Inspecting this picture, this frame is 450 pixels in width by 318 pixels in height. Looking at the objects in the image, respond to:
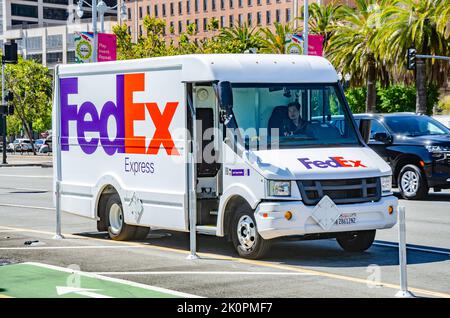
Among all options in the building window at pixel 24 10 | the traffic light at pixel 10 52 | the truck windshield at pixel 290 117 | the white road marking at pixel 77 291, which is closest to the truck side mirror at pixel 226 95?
the truck windshield at pixel 290 117

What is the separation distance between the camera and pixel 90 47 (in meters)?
40.7

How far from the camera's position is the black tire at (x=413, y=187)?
21.3 metres

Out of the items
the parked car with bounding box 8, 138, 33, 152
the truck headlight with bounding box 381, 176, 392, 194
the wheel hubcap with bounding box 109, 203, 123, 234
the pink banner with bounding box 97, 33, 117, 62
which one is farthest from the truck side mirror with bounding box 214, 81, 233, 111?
the parked car with bounding box 8, 138, 33, 152

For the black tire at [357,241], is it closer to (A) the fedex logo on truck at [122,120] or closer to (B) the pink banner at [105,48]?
(A) the fedex logo on truck at [122,120]

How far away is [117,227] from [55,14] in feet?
537

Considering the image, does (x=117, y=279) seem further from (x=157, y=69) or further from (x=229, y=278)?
(x=157, y=69)

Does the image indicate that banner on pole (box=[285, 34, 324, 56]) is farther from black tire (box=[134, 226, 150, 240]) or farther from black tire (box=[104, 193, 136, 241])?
black tire (box=[134, 226, 150, 240])

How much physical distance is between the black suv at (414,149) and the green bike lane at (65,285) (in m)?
11.6

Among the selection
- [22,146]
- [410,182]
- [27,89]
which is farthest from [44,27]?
[410,182]

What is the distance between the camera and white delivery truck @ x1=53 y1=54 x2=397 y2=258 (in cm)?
1174

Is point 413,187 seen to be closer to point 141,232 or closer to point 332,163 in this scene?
point 141,232

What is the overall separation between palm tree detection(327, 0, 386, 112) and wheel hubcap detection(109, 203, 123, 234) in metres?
38.7

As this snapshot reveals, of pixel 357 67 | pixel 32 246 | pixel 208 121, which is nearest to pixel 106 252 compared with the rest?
pixel 32 246

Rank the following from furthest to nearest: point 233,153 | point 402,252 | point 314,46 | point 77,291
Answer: point 314,46 → point 233,153 → point 77,291 → point 402,252
